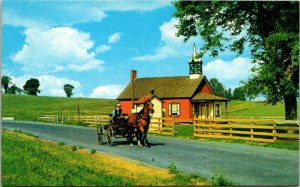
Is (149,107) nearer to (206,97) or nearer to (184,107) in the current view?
(206,97)

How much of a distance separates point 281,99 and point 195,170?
13496 mm

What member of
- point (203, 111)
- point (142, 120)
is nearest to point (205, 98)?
point (203, 111)

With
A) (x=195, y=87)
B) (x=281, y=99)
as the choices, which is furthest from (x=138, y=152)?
(x=195, y=87)

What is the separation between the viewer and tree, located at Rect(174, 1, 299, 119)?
2213cm

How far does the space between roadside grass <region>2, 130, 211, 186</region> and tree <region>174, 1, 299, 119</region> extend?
1117cm

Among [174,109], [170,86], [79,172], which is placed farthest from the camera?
[174,109]

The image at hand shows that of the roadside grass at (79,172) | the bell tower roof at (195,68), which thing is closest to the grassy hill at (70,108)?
the bell tower roof at (195,68)

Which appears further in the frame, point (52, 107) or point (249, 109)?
point (249, 109)

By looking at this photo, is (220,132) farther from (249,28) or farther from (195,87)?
(195,87)

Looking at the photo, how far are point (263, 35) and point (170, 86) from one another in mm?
21983

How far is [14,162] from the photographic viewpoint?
13.9m

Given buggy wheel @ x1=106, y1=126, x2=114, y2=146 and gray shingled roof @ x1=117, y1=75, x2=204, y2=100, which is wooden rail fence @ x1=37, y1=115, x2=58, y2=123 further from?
buggy wheel @ x1=106, y1=126, x2=114, y2=146

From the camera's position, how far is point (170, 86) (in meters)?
46.5

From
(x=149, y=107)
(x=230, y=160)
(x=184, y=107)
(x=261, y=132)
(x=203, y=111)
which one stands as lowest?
(x=230, y=160)
